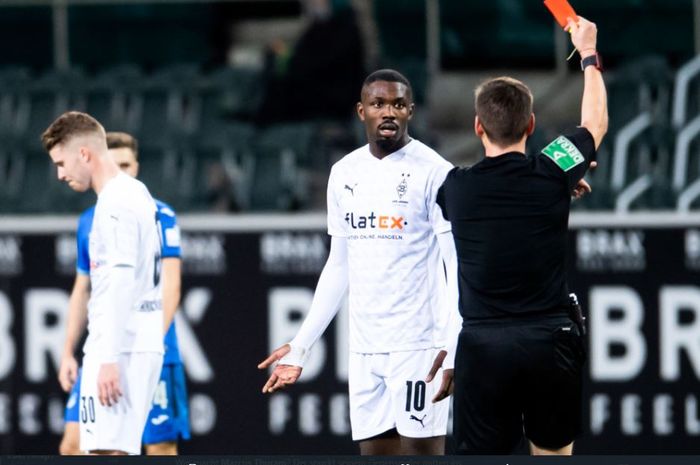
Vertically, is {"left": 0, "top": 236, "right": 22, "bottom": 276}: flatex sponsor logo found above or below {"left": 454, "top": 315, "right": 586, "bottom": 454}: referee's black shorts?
above

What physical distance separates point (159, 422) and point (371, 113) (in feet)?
7.52

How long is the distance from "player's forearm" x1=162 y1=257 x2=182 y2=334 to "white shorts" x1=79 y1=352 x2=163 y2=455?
24.6 inches

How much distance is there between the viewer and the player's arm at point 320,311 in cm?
600

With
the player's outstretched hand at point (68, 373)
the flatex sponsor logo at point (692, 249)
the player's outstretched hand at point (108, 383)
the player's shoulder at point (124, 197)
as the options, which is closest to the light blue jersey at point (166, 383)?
the player's outstretched hand at point (68, 373)

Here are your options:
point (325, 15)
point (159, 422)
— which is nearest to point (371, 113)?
point (159, 422)

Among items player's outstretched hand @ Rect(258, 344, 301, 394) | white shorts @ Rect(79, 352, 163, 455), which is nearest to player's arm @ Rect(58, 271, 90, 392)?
white shorts @ Rect(79, 352, 163, 455)

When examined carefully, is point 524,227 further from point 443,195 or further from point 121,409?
point 121,409

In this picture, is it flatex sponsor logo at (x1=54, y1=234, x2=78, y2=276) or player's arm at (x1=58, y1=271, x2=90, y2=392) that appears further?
flatex sponsor logo at (x1=54, y1=234, x2=78, y2=276)

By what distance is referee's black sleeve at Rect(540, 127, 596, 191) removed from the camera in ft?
17.3

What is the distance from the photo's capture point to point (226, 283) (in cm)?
934

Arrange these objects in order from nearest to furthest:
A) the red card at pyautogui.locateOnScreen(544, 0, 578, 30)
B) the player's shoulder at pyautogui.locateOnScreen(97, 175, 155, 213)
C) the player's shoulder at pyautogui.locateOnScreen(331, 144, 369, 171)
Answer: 1. the red card at pyautogui.locateOnScreen(544, 0, 578, 30)
2. the player's shoulder at pyautogui.locateOnScreen(331, 144, 369, 171)
3. the player's shoulder at pyautogui.locateOnScreen(97, 175, 155, 213)

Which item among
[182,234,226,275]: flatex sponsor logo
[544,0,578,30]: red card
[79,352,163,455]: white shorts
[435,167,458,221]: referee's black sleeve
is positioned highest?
[544,0,578,30]: red card

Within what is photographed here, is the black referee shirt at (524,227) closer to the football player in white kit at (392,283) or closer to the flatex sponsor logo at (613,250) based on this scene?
the football player in white kit at (392,283)

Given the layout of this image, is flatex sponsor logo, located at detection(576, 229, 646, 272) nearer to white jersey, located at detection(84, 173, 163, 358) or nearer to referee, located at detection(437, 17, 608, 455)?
white jersey, located at detection(84, 173, 163, 358)
